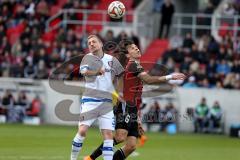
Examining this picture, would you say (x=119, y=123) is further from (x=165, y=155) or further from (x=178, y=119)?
(x=178, y=119)

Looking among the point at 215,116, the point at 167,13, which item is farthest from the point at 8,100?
the point at 215,116

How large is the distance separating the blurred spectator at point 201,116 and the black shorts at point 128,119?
16021 mm

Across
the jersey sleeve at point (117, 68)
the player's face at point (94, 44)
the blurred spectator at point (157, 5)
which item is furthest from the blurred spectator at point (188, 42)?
the player's face at point (94, 44)

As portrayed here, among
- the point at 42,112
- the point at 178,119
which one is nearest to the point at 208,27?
the point at 178,119

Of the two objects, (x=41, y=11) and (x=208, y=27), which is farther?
(x=41, y=11)

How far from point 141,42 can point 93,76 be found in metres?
23.2

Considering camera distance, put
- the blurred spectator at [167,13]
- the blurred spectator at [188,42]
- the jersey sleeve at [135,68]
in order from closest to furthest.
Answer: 1. the jersey sleeve at [135,68]
2. the blurred spectator at [188,42]
3. the blurred spectator at [167,13]

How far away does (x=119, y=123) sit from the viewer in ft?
55.9

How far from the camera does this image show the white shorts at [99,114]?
16375 millimetres

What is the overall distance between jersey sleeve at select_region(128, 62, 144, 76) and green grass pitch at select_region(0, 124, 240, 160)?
3684mm

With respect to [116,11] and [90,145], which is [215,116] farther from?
[116,11]

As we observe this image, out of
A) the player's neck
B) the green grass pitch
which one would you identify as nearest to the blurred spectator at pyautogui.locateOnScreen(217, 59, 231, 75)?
the green grass pitch

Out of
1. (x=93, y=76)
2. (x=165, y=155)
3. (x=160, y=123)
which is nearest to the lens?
(x=93, y=76)

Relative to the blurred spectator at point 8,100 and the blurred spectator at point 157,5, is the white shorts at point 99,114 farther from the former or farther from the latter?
the blurred spectator at point 157,5
